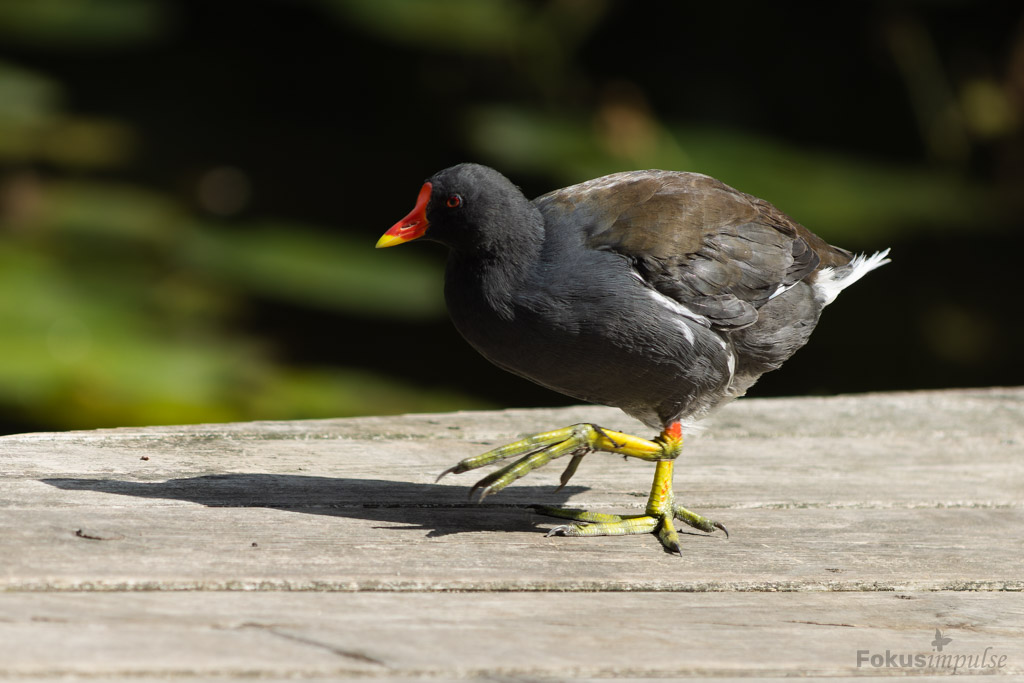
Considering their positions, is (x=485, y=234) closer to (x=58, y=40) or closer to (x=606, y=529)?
(x=606, y=529)

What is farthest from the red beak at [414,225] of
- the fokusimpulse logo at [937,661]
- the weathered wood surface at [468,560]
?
the fokusimpulse logo at [937,661]

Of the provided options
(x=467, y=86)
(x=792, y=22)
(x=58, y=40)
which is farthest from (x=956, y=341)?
(x=58, y=40)

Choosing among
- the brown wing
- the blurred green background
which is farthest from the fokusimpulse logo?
the blurred green background

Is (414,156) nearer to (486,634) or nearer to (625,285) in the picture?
(625,285)

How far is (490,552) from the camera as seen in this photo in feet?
6.40

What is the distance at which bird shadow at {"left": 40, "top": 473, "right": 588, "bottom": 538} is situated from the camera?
209cm

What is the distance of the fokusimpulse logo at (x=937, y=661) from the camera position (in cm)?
159

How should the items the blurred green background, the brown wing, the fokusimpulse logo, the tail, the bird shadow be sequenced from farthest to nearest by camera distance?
the blurred green background, the tail, the brown wing, the bird shadow, the fokusimpulse logo

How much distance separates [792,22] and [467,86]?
146 centimetres

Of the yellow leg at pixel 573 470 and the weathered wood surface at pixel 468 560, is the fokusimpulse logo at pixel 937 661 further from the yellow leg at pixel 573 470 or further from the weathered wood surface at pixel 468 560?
the yellow leg at pixel 573 470

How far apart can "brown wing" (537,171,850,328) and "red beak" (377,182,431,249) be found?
0.23 meters

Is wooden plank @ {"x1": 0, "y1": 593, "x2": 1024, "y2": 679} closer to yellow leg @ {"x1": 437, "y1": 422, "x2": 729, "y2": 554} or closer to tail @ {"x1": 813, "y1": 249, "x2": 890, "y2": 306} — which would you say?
yellow leg @ {"x1": 437, "y1": 422, "x2": 729, "y2": 554}

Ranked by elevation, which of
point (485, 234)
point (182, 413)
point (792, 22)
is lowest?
point (182, 413)

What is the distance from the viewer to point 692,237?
2.36 metres
